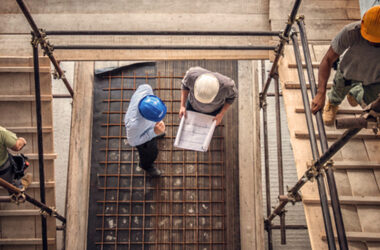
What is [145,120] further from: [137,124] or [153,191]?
[153,191]

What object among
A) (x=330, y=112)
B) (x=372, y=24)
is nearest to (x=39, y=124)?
(x=330, y=112)

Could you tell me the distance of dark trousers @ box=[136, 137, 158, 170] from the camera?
4.87m

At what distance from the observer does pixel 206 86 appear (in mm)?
4109

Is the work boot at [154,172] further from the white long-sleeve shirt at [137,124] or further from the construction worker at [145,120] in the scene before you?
the white long-sleeve shirt at [137,124]

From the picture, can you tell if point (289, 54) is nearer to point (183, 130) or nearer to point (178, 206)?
point (183, 130)

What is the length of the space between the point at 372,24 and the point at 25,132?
15.7 feet

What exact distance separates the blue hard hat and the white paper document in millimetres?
809

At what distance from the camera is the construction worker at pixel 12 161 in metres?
3.96

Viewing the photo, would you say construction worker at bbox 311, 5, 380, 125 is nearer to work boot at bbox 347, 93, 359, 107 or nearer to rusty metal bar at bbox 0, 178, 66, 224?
work boot at bbox 347, 93, 359, 107

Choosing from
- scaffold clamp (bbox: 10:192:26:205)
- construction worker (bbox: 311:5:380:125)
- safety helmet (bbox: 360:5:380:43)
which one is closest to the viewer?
safety helmet (bbox: 360:5:380:43)

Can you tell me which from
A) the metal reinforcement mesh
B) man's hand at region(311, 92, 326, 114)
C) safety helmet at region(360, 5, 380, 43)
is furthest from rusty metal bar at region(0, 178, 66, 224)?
safety helmet at region(360, 5, 380, 43)

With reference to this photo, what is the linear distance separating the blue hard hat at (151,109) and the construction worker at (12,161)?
5.54 feet

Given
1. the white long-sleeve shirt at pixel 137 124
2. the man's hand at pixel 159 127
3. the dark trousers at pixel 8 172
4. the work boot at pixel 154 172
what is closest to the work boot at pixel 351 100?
the man's hand at pixel 159 127

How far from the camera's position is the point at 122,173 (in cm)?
564
